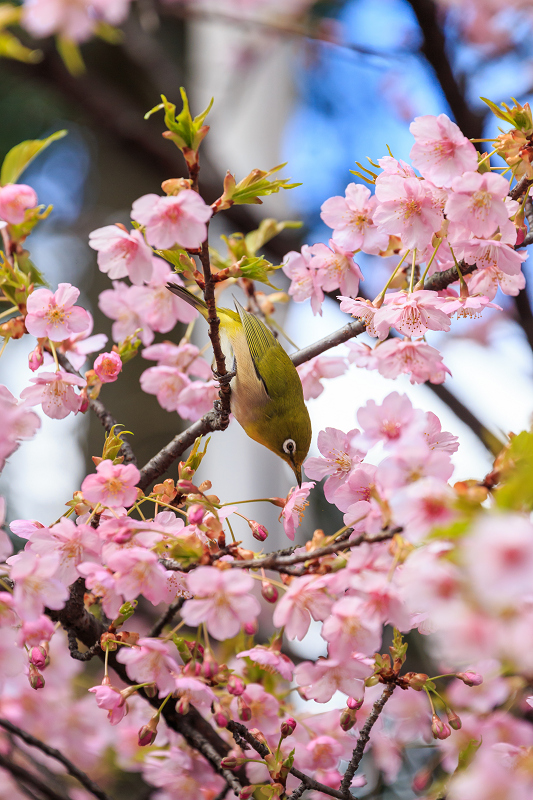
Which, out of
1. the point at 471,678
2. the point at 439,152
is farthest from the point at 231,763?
the point at 439,152

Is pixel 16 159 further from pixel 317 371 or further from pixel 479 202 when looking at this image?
pixel 479 202

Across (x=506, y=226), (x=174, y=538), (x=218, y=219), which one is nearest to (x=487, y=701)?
(x=174, y=538)

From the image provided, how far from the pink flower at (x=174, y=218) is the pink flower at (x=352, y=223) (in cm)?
42

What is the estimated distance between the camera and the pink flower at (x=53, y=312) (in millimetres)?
1079

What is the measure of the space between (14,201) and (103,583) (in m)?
0.80

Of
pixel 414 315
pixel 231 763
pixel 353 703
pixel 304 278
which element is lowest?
pixel 231 763

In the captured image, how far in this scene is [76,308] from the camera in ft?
3.72

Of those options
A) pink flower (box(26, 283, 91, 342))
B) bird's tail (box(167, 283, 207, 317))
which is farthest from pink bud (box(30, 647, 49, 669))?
bird's tail (box(167, 283, 207, 317))

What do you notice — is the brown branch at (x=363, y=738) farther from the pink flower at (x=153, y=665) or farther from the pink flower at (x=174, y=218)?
the pink flower at (x=174, y=218)

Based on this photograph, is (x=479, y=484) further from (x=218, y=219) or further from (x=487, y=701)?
(x=218, y=219)

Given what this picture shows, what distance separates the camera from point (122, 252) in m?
1.17

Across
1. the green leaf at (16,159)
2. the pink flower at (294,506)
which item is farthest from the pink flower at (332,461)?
the green leaf at (16,159)

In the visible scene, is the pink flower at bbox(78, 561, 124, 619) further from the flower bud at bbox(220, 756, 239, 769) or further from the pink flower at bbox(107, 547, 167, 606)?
the flower bud at bbox(220, 756, 239, 769)

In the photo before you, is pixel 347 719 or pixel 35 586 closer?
pixel 35 586
